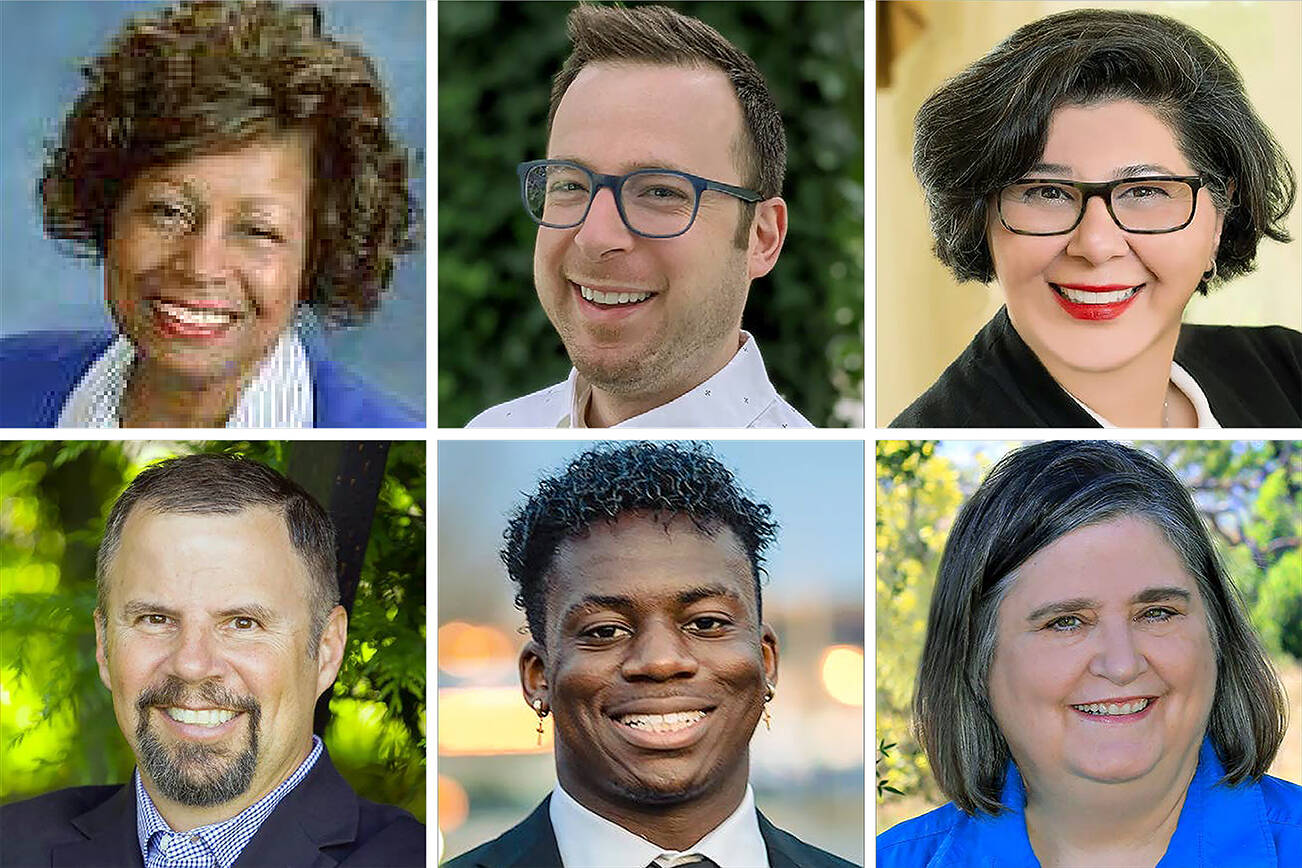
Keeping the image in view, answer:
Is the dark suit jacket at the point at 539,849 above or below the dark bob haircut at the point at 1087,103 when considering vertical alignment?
below

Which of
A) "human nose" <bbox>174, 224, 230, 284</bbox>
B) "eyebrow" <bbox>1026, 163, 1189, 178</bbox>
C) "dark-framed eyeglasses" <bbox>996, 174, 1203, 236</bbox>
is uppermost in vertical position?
"eyebrow" <bbox>1026, 163, 1189, 178</bbox>

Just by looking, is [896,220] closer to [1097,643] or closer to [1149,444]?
[1149,444]

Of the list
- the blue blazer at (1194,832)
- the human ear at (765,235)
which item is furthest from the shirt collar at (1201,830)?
the human ear at (765,235)

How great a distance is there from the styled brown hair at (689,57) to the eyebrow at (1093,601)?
2.82 feet

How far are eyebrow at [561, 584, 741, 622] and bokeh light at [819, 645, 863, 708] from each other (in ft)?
0.68

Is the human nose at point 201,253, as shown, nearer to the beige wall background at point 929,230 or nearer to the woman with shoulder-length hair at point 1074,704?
the beige wall background at point 929,230

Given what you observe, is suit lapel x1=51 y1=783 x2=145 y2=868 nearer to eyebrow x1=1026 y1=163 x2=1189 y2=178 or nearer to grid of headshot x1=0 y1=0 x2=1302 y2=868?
grid of headshot x1=0 y1=0 x2=1302 y2=868

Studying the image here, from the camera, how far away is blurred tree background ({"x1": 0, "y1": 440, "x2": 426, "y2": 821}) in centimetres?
327

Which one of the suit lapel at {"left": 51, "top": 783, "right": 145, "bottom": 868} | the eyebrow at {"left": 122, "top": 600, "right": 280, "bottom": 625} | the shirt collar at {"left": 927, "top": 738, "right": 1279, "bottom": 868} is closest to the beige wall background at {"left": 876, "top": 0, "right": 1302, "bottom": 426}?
the shirt collar at {"left": 927, "top": 738, "right": 1279, "bottom": 868}

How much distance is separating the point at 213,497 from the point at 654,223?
3.03 ft

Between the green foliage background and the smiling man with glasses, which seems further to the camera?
the green foliage background

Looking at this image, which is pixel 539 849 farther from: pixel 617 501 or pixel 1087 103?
pixel 1087 103

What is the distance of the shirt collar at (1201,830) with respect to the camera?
3.27m

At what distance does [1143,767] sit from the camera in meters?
3.24
